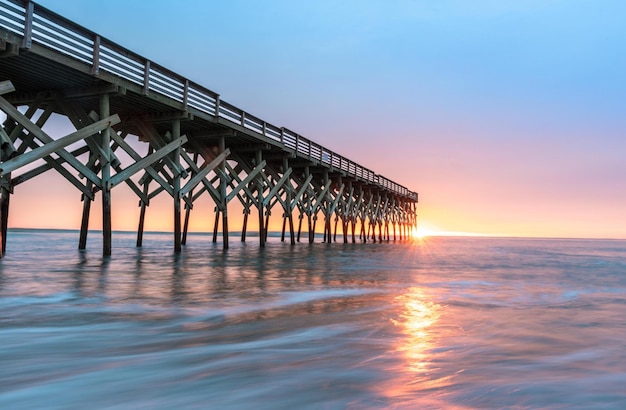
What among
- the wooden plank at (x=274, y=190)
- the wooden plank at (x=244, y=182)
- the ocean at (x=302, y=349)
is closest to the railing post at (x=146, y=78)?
the wooden plank at (x=244, y=182)

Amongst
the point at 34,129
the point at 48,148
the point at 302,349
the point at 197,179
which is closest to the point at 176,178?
the point at 197,179

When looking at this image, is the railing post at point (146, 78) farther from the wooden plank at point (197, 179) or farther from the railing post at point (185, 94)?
the wooden plank at point (197, 179)

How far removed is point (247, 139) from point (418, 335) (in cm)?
1516

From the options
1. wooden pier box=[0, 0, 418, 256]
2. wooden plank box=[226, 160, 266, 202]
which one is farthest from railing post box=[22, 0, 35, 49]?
wooden plank box=[226, 160, 266, 202]

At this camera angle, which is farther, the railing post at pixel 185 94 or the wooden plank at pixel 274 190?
the wooden plank at pixel 274 190

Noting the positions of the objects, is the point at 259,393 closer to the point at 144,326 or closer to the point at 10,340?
the point at 144,326

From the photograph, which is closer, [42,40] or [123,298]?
[123,298]

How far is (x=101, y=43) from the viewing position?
10.8 m

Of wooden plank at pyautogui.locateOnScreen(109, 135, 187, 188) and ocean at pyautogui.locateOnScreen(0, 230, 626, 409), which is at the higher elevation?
wooden plank at pyautogui.locateOnScreen(109, 135, 187, 188)

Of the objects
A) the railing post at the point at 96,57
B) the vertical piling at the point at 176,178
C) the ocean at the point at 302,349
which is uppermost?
the railing post at the point at 96,57

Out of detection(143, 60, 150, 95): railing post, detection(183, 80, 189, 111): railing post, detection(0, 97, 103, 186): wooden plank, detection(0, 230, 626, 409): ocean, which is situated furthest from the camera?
detection(183, 80, 189, 111): railing post

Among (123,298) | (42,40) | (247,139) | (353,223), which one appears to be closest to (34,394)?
(123,298)

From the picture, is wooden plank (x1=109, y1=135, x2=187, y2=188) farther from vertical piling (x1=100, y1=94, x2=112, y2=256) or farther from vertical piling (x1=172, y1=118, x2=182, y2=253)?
vertical piling (x1=172, y1=118, x2=182, y2=253)

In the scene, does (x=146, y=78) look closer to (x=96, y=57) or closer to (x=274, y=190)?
(x=96, y=57)
